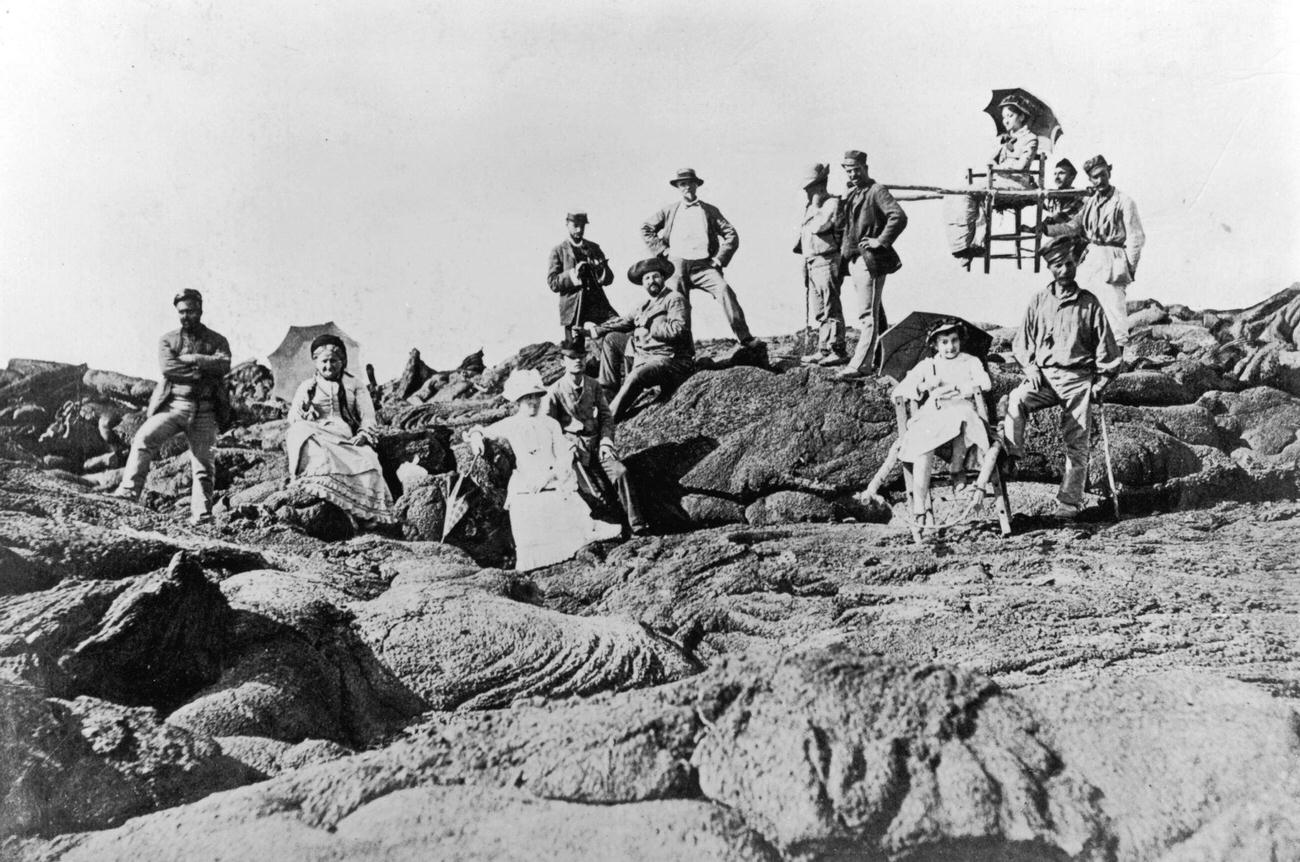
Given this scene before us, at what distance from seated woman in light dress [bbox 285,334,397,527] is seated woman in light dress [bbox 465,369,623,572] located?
0.75m

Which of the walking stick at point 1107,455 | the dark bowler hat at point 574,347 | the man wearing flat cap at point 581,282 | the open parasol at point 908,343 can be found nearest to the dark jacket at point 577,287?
the man wearing flat cap at point 581,282

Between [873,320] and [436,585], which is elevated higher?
[873,320]

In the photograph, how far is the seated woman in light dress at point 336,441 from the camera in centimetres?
838


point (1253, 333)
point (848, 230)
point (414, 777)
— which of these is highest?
point (848, 230)

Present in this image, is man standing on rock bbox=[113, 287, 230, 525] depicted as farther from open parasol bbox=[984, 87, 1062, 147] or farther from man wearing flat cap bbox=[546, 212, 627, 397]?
open parasol bbox=[984, 87, 1062, 147]

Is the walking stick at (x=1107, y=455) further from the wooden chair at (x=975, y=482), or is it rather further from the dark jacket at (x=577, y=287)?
the dark jacket at (x=577, y=287)

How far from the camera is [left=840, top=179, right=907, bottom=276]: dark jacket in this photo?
375 inches

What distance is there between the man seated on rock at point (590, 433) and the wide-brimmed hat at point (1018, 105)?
12.0ft

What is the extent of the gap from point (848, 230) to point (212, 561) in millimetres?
5383

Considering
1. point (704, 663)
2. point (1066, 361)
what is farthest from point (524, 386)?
point (1066, 361)

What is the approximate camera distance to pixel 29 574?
6168 mm

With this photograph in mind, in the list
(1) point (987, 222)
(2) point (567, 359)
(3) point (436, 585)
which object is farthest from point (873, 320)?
(3) point (436, 585)

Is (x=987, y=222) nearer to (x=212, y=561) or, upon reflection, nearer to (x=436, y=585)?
(x=436, y=585)

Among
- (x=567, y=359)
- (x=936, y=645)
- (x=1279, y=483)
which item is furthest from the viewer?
(x=567, y=359)
